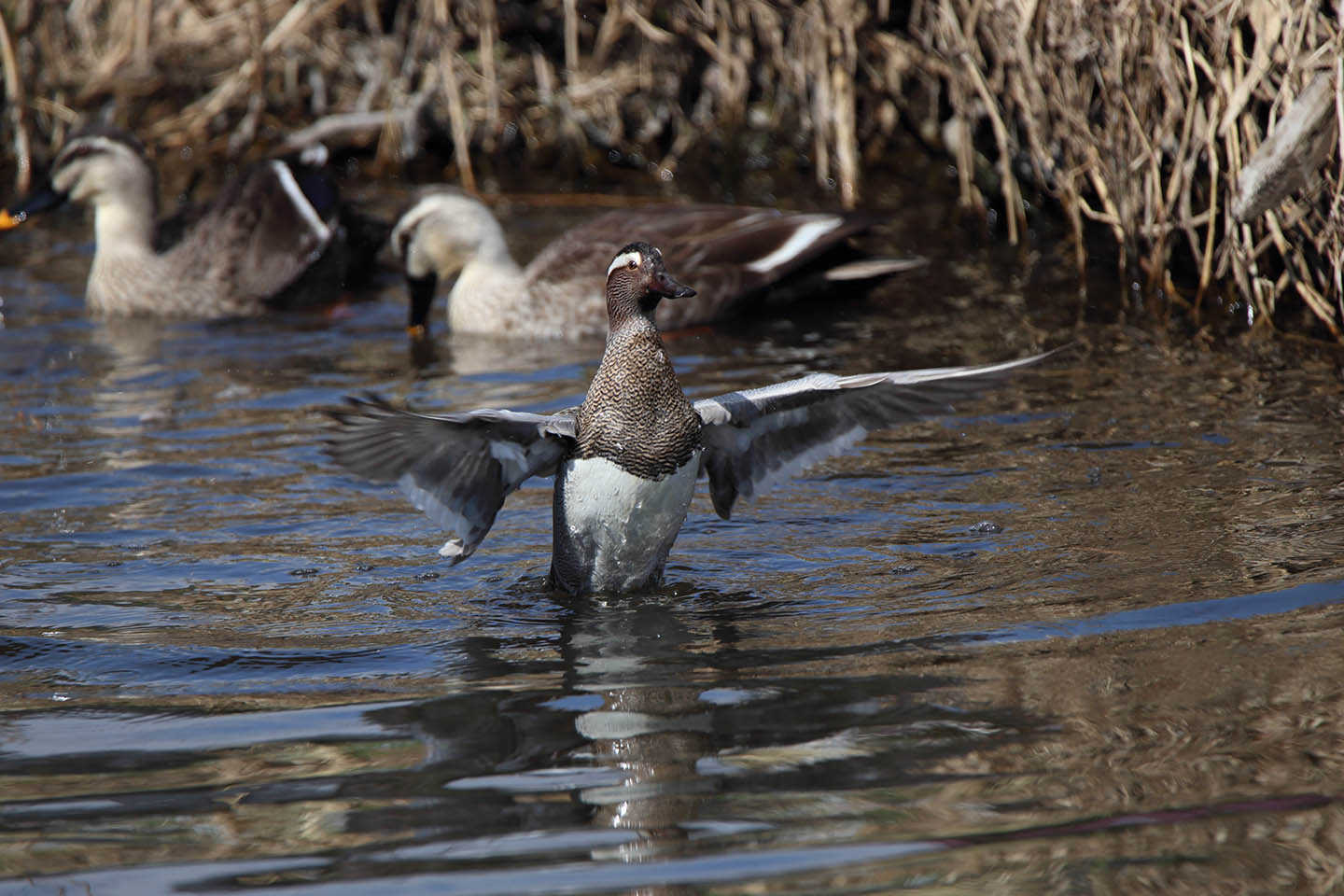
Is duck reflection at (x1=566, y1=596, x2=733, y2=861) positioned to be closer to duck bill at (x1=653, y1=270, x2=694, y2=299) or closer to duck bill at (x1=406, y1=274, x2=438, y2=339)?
duck bill at (x1=653, y1=270, x2=694, y2=299)

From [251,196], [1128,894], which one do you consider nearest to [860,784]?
[1128,894]

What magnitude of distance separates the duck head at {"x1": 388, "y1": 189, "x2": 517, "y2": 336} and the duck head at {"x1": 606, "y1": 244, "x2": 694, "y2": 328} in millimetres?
4301

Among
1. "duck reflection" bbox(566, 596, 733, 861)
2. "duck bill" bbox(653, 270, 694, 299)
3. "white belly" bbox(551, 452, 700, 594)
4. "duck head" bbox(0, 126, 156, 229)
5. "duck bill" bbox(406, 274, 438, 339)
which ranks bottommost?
"duck reflection" bbox(566, 596, 733, 861)

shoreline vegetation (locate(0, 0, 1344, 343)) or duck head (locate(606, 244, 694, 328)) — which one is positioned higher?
shoreline vegetation (locate(0, 0, 1344, 343))

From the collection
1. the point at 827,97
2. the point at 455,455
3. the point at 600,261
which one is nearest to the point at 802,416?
the point at 455,455

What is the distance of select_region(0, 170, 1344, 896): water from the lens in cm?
321

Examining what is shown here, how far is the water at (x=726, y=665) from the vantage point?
3211mm

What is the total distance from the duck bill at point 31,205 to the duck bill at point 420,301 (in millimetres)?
2605

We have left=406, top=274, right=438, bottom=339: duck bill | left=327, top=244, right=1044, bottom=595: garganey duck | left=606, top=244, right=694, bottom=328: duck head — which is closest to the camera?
left=327, top=244, right=1044, bottom=595: garganey duck

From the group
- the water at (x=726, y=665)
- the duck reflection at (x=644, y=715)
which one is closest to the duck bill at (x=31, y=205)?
the water at (x=726, y=665)

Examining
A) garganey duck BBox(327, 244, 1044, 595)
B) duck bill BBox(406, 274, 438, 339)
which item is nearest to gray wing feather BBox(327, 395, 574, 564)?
garganey duck BBox(327, 244, 1044, 595)

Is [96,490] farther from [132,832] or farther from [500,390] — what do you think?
[132,832]

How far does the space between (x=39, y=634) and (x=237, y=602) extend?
59cm

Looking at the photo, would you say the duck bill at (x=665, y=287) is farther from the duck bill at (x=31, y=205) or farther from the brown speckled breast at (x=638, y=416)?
the duck bill at (x=31, y=205)
